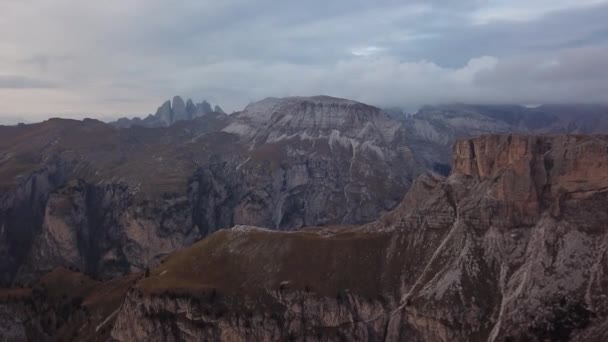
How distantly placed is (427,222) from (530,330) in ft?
165

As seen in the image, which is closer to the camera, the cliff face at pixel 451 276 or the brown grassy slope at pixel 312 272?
the cliff face at pixel 451 276

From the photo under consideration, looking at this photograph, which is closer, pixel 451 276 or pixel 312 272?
pixel 451 276

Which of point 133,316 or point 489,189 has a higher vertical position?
point 489,189

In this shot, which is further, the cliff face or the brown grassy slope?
the brown grassy slope

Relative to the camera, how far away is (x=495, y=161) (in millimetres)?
194500

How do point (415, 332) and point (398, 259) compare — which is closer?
point (415, 332)

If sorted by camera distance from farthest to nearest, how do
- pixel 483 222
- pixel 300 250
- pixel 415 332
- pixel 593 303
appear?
pixel 300 250
pixel 483 222
pixel 415 332
pixel 593 303

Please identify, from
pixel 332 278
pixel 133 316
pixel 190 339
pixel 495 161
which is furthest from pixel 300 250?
pixel 495 161

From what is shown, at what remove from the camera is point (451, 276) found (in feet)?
575

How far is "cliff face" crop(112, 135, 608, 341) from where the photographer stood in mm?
163125

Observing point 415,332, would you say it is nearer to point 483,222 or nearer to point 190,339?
point 483,222

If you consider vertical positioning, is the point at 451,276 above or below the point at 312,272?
above

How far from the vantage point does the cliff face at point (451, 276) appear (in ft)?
535

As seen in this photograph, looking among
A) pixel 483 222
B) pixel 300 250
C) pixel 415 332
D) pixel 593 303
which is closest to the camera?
pixel 593 303
